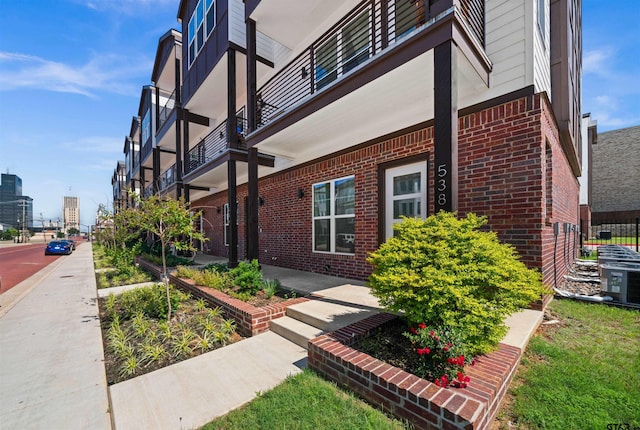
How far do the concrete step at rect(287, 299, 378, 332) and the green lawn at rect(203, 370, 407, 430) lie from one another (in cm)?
112

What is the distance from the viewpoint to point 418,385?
2.15 meters

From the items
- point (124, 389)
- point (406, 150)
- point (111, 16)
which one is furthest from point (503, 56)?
point (111, 16)

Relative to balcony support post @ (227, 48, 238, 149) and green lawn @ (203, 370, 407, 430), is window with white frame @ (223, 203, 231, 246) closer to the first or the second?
balcony support post @ (227, 48, 238, 149)

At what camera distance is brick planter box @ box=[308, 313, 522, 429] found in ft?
6.21

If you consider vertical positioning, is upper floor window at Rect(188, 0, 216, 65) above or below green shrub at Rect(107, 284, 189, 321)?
above

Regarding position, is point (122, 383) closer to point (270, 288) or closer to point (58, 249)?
point (270, 288)

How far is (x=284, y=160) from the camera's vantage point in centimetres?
907

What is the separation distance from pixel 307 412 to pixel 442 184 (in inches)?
113

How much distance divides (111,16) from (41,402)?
11183 millimetres

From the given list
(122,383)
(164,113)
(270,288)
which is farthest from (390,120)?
(164,113)

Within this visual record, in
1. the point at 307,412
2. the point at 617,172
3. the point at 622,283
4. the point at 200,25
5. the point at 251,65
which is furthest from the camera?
the point at 617,172

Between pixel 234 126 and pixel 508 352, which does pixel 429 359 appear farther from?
pixel 234 126

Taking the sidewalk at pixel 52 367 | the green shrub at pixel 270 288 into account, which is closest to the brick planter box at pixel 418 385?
the sidewalk at pixel 52 367

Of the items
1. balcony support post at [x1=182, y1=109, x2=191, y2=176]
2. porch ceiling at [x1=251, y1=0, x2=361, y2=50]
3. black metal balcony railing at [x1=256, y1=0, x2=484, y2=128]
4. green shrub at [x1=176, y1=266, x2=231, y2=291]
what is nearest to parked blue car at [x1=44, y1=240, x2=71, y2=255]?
balcony support post at [x1=182, y1=109, x2=191, y2=176]
